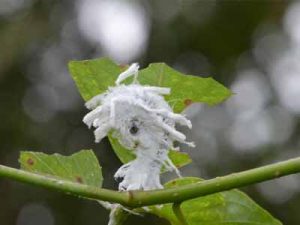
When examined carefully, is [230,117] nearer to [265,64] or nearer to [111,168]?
[265,64]

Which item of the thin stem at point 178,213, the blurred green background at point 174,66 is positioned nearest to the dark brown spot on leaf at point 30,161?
the thin stem at point 178,213

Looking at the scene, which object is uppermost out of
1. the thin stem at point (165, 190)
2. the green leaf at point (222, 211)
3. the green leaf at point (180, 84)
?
the green leaf at point (180, 84)

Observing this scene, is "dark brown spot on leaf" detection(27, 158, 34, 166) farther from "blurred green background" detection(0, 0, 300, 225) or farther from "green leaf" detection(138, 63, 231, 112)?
"blurred green background" detection(0, 0, 300, 225)

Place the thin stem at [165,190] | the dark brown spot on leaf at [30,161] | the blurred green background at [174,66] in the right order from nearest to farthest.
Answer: the thin stem at [165,190] < the dark brown spot on leaf at [30,161] < the blurred green background at [174,66]

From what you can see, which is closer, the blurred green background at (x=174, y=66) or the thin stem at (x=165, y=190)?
the thin stem at (x=165, y=190)

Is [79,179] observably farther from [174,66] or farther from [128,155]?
[174,66]

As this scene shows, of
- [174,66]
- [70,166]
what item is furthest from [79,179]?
[174,66]

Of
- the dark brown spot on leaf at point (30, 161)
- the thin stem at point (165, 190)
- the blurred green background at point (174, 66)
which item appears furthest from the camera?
the blurred green background at point (174, 66)

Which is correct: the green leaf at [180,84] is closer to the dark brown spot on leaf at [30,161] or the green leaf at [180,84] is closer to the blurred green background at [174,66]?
the dark brown spot on leaf at [30,161]
